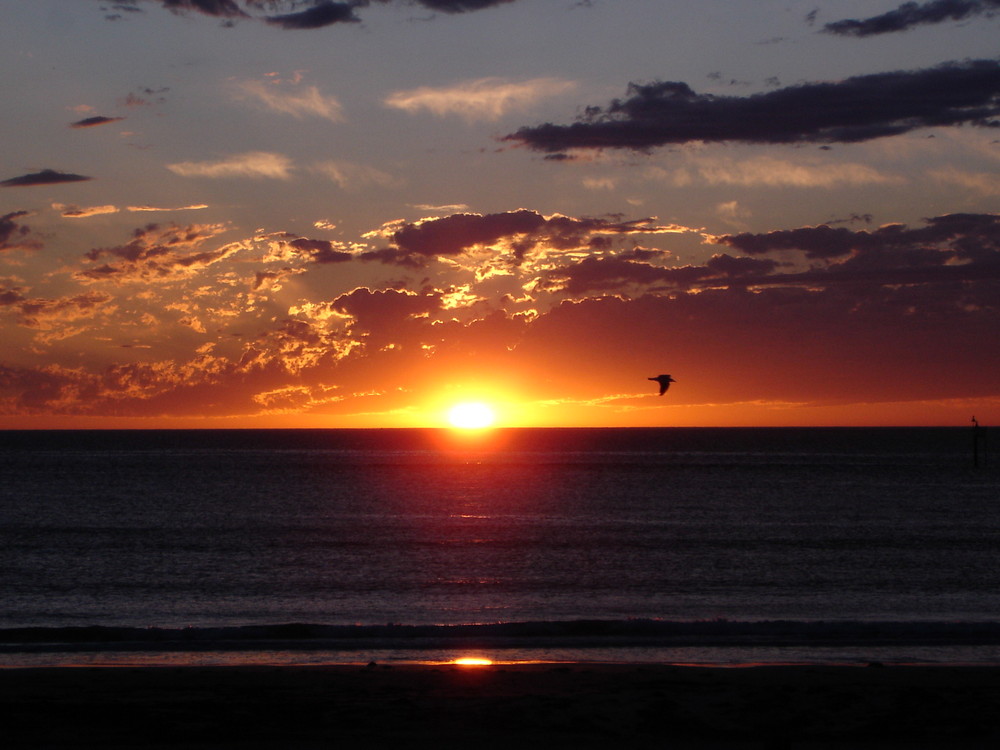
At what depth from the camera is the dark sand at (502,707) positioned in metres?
17.9

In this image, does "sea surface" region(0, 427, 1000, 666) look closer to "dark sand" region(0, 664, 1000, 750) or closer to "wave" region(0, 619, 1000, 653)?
"wave" region(0, 619, 1000, 653)

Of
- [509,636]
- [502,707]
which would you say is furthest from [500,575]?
[502,707]

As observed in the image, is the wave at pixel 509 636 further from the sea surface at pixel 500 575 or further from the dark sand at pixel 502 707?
the dark sand at pixel 502 707

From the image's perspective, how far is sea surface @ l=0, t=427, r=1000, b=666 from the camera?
28094mm

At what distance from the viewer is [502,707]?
1978 cm

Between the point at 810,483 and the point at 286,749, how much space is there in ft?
357

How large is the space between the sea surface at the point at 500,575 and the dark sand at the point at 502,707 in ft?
12.9

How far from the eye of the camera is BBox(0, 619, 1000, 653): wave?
27.9 m

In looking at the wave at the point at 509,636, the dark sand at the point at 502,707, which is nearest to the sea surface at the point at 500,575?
the wave at the point at 509,636

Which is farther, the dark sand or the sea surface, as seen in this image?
the sea surface

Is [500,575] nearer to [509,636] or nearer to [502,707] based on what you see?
[509,636]

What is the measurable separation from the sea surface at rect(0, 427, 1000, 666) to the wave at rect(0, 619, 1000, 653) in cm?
9

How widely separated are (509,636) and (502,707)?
9.47 meters

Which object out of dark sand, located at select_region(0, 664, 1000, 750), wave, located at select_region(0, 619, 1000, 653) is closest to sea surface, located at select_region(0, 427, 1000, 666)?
wave, located at select_region(0, 619, 1000, 653)
